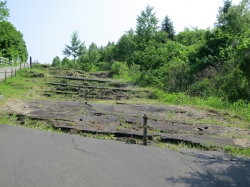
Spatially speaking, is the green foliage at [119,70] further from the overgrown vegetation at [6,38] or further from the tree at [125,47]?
the overgrown vegetation at [6,38]

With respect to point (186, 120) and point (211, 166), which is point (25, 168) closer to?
point (211, 166)

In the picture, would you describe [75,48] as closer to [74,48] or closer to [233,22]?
[74,48]

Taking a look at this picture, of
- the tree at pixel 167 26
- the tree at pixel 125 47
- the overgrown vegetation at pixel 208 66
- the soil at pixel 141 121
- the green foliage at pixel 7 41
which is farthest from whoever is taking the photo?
the tree at pixel 167 26

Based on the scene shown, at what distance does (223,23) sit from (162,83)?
11.5m

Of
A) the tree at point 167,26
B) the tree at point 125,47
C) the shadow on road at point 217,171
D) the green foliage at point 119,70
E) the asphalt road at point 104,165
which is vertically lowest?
the shadow on road at point 217,171

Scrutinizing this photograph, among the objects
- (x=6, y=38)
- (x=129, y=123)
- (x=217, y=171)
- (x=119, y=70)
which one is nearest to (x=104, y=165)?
(x=217, y=171)

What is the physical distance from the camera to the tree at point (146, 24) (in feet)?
158

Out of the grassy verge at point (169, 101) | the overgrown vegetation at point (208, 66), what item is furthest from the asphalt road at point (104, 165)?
the overgrown vegetation at point (208, 66)

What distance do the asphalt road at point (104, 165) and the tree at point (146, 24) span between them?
42.5 meters

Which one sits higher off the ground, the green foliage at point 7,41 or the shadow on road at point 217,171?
the green foliage at point 7,41

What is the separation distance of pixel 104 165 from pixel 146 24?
45.8 metres

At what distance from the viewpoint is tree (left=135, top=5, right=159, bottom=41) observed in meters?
48.2

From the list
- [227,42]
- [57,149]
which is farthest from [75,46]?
[57,149]

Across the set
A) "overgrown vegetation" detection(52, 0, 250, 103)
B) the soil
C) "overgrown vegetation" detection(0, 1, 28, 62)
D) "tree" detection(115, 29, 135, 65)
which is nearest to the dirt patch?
the soil
